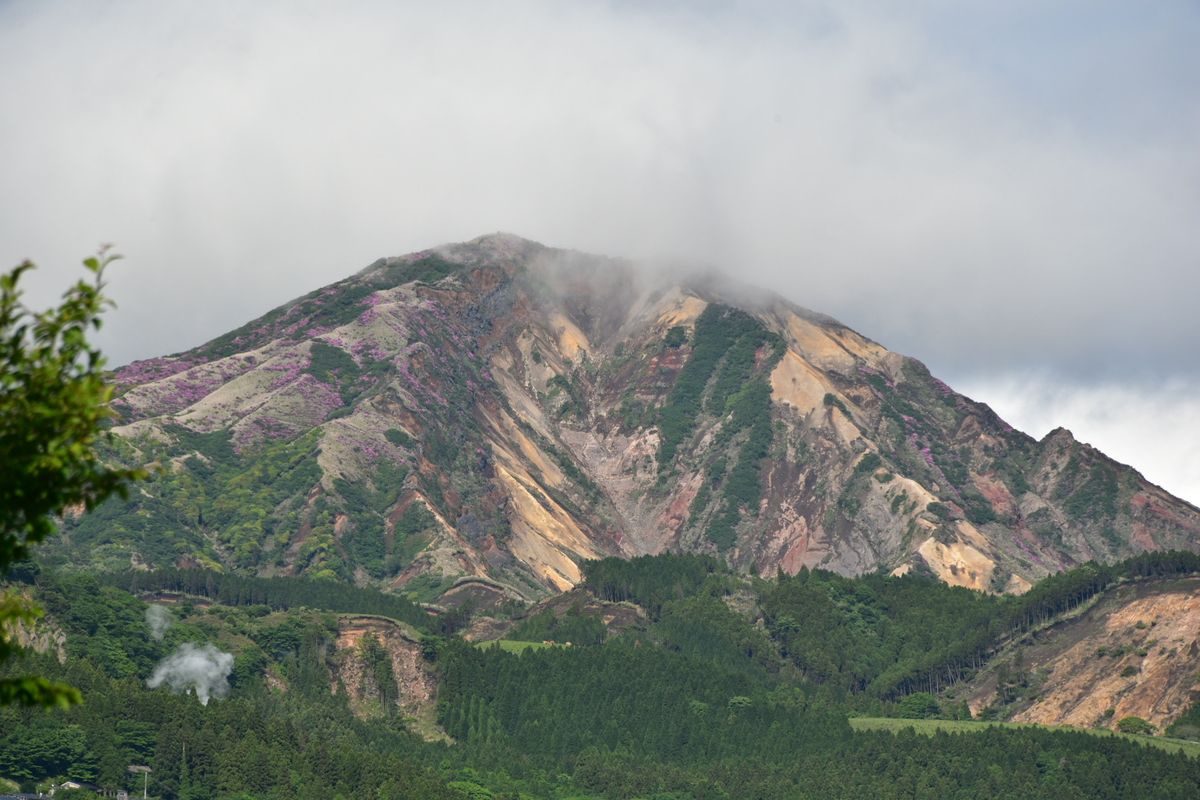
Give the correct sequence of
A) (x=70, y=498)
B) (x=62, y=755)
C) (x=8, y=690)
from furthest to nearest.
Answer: (x=62, y=755) → (x=70, y=498) → (x=8, y=690)

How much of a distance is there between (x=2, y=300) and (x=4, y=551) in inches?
183

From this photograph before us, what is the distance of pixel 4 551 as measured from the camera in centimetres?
3497

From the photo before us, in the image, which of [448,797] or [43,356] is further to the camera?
[448,797]

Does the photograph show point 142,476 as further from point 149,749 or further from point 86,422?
point 149,749

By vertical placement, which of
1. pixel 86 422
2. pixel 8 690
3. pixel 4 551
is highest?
pixel 86 422

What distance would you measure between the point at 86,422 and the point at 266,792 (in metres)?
168

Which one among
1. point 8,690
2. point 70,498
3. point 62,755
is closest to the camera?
point 8,690

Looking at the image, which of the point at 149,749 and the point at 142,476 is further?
the point at 149,749

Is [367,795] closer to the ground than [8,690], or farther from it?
farther from it

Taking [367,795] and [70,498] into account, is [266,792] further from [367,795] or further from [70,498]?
[70,498]

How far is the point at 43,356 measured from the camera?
1373 inches

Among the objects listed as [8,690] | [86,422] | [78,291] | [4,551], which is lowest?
[8,690]

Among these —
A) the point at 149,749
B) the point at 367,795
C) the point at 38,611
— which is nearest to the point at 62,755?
the point at 149,749

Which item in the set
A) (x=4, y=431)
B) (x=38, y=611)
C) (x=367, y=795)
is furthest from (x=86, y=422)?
(x=367, y=795)
